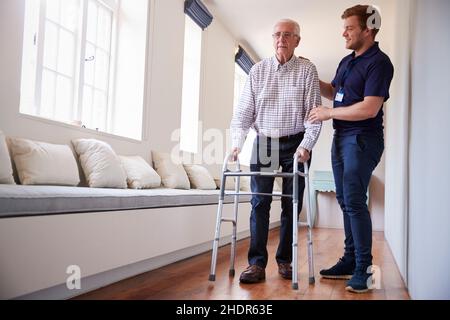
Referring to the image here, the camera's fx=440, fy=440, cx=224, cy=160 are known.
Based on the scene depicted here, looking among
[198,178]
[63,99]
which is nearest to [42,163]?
[63,99]

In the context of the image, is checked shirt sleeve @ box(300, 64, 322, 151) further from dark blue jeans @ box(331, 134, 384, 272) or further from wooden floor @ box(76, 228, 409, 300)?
wooden floor @ box(76, 228, 409, 300)

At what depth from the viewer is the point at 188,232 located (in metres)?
3.09

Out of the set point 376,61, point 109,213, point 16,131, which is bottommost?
point 109,213

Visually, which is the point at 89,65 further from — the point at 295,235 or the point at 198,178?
the point at 295,235

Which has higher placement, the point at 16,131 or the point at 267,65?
the point at 267,65

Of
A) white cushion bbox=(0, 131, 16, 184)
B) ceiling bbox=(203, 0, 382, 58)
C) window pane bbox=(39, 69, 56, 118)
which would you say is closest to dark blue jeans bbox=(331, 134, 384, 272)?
white cushion bbox=(0, 131, 16, 184)

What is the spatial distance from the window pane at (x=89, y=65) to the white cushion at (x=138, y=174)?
0.70m

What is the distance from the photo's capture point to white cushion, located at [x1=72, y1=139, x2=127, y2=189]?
8.90 ft

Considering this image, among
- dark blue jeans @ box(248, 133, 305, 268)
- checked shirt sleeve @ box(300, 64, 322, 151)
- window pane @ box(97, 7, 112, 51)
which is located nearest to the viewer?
checked shirt sleeve @ box(300, 64, 322, 151)

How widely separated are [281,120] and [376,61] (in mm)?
572

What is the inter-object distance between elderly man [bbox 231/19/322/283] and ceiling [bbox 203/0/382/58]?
2.69 m
